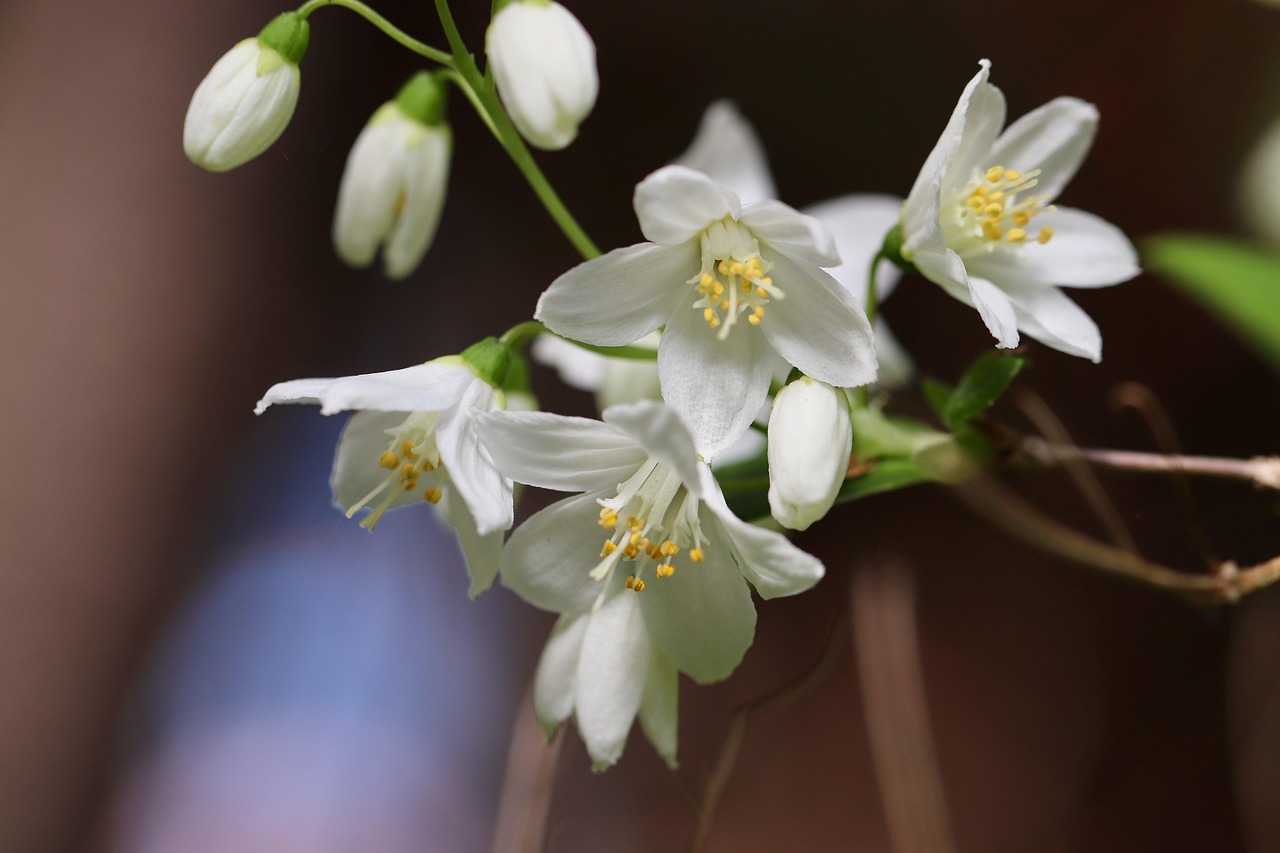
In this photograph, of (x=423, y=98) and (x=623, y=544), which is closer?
(x=623, y=544)

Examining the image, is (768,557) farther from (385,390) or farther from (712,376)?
(385,390)

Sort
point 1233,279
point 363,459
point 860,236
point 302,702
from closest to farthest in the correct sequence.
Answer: point 363,459 → point 1233,279 → point 860,236 → point 302,702

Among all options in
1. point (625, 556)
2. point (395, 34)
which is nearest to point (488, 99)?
point (395, 34)

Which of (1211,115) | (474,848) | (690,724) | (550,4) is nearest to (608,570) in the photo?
(550,4)

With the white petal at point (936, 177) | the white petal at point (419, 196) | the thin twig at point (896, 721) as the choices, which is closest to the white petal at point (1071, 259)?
the white petal at point (936, 177)

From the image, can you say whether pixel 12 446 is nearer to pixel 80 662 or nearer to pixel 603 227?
pixel 80 662

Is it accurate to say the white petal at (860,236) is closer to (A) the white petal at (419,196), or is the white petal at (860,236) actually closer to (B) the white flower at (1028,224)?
(B) the white flower at (1028,224)

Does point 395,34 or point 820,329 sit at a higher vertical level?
point 395,34
